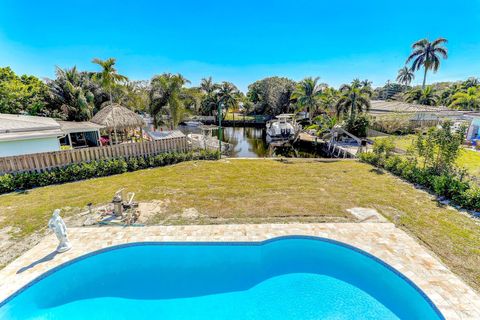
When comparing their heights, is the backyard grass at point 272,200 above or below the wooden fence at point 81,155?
below

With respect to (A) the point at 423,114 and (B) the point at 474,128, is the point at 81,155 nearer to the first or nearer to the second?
(B) the point at 474,128

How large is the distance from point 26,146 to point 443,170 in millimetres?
21613

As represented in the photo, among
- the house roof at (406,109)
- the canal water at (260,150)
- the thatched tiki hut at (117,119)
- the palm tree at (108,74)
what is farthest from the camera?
the house roof at (406,109)

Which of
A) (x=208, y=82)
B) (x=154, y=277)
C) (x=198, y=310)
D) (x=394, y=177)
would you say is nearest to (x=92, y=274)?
(x=154, y=277)

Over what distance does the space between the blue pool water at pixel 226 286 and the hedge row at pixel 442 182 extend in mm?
5695

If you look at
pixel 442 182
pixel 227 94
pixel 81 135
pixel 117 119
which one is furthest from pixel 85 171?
pixel 227 94

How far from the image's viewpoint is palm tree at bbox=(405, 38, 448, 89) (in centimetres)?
3497

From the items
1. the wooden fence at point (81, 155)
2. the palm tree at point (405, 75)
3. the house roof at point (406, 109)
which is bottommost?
the wooden fence at point (81, 155)

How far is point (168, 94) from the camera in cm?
2184

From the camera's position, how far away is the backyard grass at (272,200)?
22.6 feet

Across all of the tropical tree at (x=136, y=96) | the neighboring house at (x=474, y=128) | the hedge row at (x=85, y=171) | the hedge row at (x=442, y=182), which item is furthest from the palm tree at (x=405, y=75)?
the hedge row at (x=85, y=171)

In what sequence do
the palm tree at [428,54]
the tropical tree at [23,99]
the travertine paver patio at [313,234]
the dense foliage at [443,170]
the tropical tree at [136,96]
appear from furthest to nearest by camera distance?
the palm tree at [428,54]
the tropical tree at [136,96]
the tropical tree at [23,99]
the dense foliage at [443,170]
the travertine paver patio at [313,234]

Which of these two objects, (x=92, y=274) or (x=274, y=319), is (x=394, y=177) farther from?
(x=92, y=274)

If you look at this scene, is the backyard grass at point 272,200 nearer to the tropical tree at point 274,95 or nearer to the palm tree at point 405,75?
the tropical tree at point 274,95
